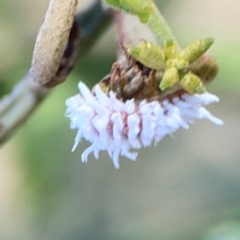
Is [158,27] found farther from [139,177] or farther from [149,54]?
[139,177]

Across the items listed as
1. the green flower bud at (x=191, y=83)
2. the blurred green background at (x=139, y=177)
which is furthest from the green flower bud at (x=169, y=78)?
the blurred green background at (x=139, y=177)

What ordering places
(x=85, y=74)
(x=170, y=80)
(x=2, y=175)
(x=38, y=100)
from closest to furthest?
(x=170, y=80), (x=38, y=100), (x=85, y=74), (x=2, y=175)

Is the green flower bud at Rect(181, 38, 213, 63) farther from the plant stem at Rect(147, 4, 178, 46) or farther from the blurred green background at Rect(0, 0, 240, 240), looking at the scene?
the blurred green background at Rect(0, 0, 240, 240)

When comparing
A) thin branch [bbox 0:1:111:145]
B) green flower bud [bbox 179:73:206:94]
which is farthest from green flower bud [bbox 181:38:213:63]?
thin branch [bbox 0:1:111:145]

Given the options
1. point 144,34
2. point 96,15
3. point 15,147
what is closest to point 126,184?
point 15,147

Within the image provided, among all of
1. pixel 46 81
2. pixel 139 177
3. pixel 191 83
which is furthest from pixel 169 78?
pixel 139 177

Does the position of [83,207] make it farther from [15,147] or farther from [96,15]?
[96,15]
